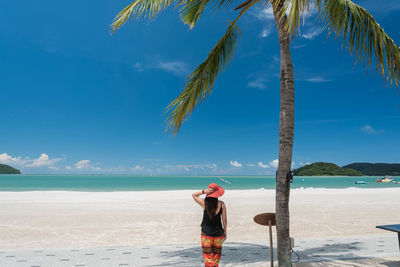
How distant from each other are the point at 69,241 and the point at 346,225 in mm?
8486

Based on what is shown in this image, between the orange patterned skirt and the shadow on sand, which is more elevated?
the orange patterned skirt

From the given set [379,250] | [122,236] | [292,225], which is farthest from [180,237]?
[379,250]

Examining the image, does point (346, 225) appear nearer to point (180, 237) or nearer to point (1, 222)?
point (180, 237)

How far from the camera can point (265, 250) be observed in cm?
676

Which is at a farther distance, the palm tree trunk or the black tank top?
the palm tree trunk

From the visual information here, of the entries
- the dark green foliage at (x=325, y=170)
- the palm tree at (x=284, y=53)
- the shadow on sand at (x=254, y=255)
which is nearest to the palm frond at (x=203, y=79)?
the palm tree at (x=284, y=53)

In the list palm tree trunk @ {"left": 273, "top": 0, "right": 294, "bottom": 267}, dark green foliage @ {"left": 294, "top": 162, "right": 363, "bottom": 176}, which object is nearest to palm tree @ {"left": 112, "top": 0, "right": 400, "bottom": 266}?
palm tree trunk @ {"left": 273, "top": 0, "right": 294, "bottom": 267}

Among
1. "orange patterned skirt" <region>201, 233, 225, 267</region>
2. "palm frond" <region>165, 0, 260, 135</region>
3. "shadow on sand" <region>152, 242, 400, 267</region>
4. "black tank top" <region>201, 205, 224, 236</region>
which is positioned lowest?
"shadow on sand" <region>152, 242, 400, 267</region>

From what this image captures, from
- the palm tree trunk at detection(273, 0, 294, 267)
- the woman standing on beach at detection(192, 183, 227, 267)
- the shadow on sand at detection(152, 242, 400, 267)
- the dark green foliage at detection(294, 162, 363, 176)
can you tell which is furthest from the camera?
the dark green foliage at detection(294, 162, 363, 176)

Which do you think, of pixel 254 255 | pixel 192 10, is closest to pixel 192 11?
pixel 192 10

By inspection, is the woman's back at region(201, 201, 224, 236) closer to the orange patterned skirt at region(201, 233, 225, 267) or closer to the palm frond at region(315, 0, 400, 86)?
the orange patterned skirt at region(201, 233, 225, 267)

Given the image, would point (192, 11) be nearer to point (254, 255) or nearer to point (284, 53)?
point (284, 53)

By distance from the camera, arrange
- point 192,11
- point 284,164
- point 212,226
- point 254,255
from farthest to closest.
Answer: point 254,255 < point 192,11 < point 284,164 < point 212,226

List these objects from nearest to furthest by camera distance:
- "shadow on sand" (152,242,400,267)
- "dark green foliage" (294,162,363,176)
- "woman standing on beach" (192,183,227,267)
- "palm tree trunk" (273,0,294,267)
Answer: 1. "woman standing on beach" (192,183,227,267)
2. "palm tree trunk" (273,0,294,267)
3. "shadow on sand" (152,242,400,267)
4. "dark green foliage" (294,162,363,176)
